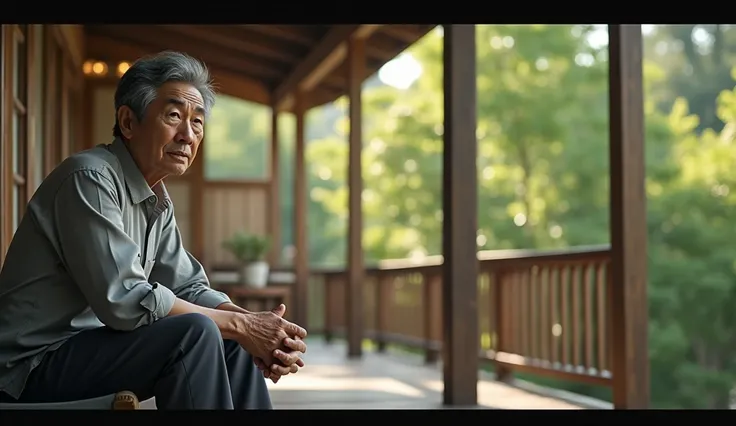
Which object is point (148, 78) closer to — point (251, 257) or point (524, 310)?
point (524, 310)

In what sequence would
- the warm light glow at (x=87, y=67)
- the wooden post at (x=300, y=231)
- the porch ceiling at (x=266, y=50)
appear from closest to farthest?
1. the porch ceiling at (x=266, y=50)
2. the warm light glow at (x=87, y=67)
3. the wooden post at (x=300, y=231)

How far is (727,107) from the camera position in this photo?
14406 millimetres

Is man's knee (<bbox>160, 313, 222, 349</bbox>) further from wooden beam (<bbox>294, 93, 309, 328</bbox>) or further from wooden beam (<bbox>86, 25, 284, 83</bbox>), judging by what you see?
wooden beam (<bbox>294, 93, 309, 328</bbox>)

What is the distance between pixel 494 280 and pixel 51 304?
16.4ft

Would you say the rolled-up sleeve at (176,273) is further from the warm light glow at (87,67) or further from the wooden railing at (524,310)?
the warm light glow at (87,67)

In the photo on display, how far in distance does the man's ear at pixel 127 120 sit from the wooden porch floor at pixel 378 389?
2.50m

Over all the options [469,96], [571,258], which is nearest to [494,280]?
[571,258]

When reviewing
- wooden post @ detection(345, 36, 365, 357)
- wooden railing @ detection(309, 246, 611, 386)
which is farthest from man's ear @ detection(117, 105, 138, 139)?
wooden post @ detection(345, 36, 365, 357)

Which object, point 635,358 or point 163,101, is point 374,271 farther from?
point 163,101

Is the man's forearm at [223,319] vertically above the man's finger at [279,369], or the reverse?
the man's forearm at [223,319]

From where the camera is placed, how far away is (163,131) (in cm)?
235

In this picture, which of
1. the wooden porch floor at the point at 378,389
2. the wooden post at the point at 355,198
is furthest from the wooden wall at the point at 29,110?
the wooden post at the point at 355,198

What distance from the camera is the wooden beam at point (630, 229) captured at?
173 inches

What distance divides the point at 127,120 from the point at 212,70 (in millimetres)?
8387
